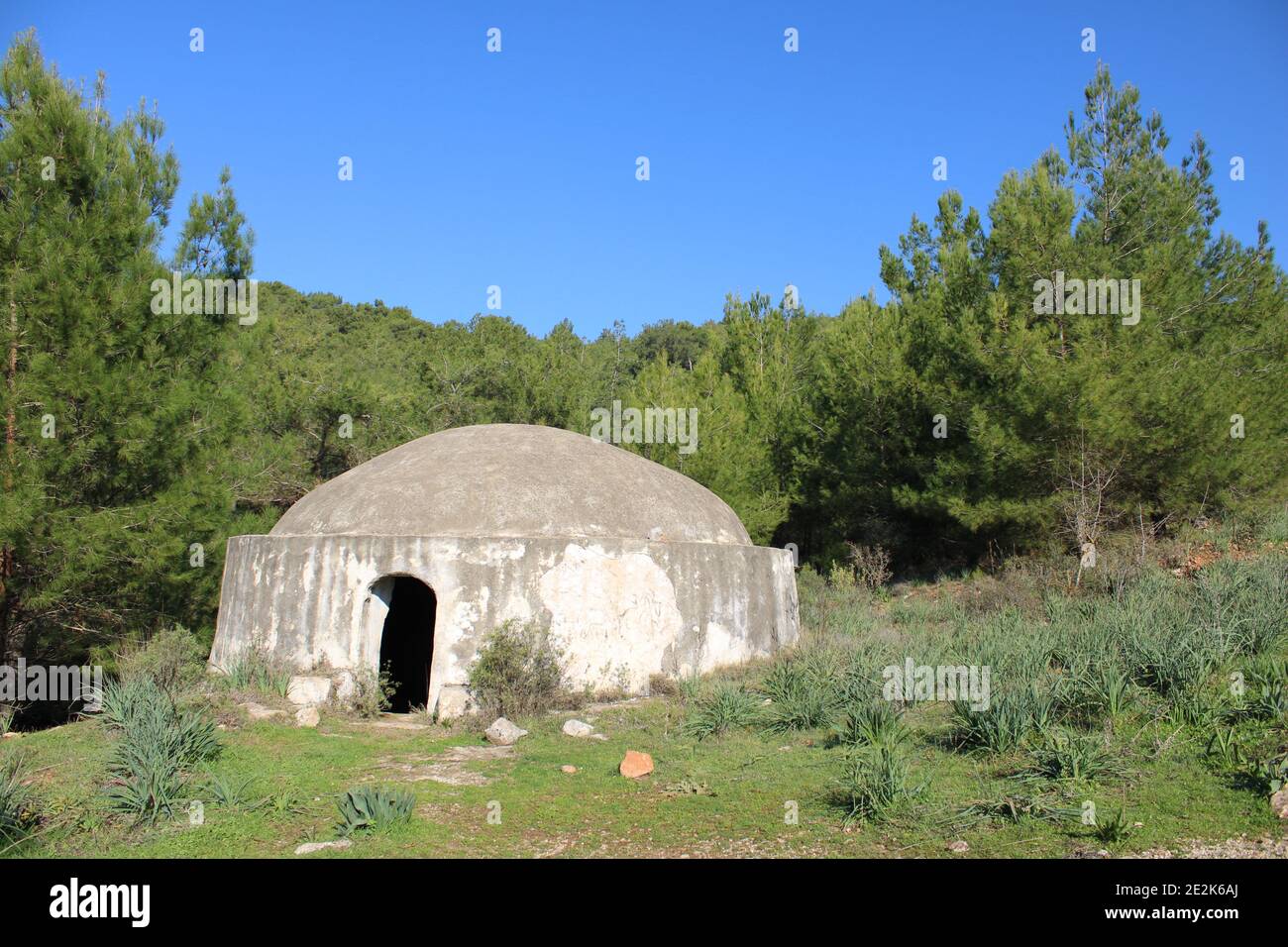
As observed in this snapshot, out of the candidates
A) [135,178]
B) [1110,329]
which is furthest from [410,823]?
[1110,329]

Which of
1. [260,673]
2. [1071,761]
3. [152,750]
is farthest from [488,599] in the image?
[1071,761]

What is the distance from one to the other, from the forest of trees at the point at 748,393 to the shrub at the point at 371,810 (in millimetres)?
7193

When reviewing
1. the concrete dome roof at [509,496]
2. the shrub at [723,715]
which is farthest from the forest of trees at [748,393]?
the shrub at [723,715]

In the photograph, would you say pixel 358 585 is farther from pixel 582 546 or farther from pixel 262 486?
pixel 262 486

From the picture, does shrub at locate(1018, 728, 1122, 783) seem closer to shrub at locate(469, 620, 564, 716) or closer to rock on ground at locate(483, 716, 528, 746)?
rock on ground at locate(483, 716, 528, 746)

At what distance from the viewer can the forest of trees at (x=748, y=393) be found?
35.9 ft

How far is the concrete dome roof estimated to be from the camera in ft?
33.6

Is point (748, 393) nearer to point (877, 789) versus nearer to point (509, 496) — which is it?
point (509, 496)
